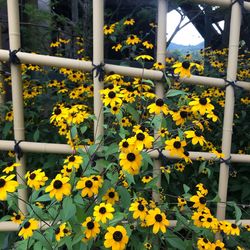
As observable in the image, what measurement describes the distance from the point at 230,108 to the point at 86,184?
→ 0.92 m

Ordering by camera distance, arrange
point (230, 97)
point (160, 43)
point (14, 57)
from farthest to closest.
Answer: point (230, 97), point (160, 43), point (14, 57)

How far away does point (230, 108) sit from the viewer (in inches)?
66.2

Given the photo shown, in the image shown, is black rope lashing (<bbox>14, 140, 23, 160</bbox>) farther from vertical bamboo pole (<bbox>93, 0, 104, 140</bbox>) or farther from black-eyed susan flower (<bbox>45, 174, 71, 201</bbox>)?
black-eyed susan flower (<bbox>45, 174, 71, 201</bbox>)

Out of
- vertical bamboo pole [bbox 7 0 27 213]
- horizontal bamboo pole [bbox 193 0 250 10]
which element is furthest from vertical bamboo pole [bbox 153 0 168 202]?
vertical bamboo pole [bbox 7 0 27 213]

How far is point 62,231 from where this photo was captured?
1123 millimetres

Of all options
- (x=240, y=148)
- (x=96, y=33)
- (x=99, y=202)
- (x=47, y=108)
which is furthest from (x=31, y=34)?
(x=99, y=202)

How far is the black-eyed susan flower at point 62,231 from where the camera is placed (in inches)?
43.7

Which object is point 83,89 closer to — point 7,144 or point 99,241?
point 7,144

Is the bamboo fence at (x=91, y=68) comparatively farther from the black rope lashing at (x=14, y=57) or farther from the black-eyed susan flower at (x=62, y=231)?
the black-eyed susan flower at (x=62, y=231)

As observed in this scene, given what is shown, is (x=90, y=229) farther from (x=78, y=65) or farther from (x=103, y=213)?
(x=78, y=65)

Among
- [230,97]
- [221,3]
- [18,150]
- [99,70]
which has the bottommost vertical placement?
[18,150]

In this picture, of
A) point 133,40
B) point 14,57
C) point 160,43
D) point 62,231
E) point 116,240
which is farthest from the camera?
point 133,40

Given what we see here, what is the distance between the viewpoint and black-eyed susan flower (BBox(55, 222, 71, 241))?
1109 millimetres

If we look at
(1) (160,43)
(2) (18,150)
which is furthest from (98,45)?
(2) (18,150)
